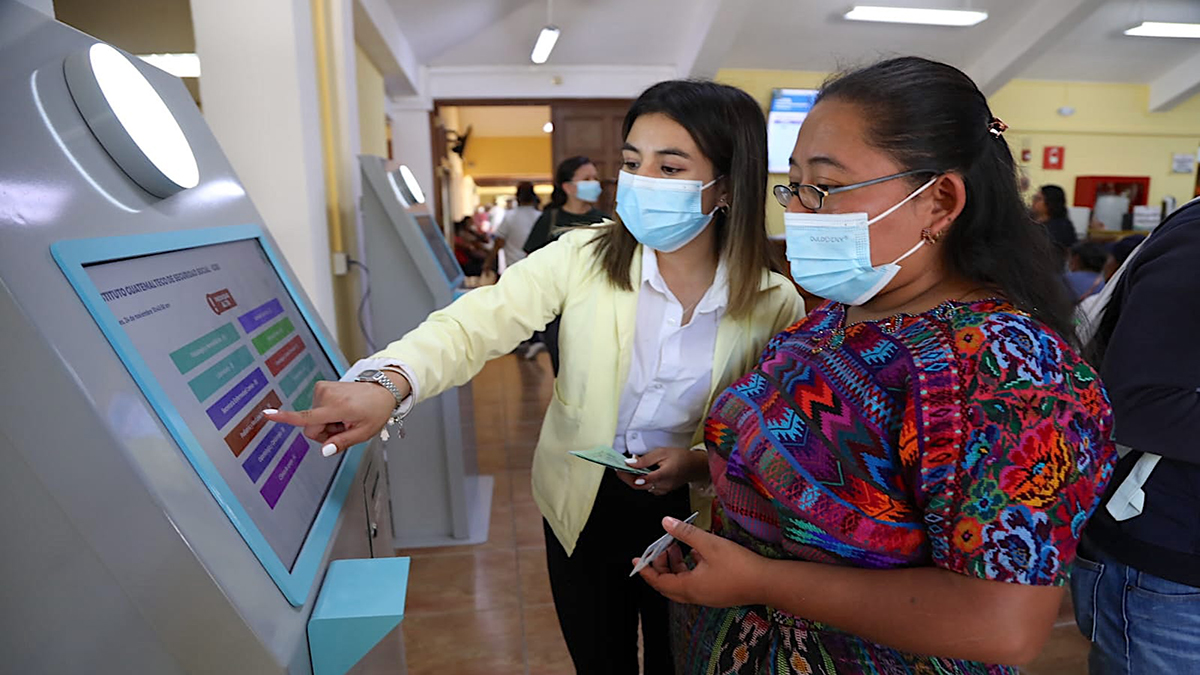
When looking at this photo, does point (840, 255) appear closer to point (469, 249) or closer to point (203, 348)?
point (203, 348)

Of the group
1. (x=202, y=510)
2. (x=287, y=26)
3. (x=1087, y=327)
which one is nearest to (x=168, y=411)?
(x=202, y=510)

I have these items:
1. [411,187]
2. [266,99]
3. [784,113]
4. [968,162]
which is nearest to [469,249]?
[784,113]

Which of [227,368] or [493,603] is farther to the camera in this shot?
[493,603]

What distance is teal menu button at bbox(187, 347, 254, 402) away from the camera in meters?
0.72

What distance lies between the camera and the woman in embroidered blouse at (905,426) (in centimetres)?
69

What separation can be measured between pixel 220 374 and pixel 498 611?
1873 millimetres

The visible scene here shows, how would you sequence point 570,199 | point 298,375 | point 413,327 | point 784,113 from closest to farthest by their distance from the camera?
point 298,375, point 413,327, point 570,199, point 784,113

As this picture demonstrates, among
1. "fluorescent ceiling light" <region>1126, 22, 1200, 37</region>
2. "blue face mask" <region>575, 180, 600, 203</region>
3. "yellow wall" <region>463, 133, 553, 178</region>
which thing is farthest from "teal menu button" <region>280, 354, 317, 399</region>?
"yellow wall" <region>463, 133, 553, 178</region>

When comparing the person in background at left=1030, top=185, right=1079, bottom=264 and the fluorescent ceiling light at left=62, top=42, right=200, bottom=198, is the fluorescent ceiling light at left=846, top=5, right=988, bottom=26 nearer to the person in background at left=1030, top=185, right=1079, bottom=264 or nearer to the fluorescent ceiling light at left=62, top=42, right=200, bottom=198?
the person in background at left=1030, top=185, right=1079, bottom=264

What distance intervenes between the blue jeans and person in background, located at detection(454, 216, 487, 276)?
7.76m

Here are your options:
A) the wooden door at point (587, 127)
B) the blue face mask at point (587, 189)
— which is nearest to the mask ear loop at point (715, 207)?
the blue face mask at point (587, 189)

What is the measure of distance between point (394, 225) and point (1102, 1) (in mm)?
6244

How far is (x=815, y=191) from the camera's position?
92 cm

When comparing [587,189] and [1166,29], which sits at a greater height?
[1166,29]
